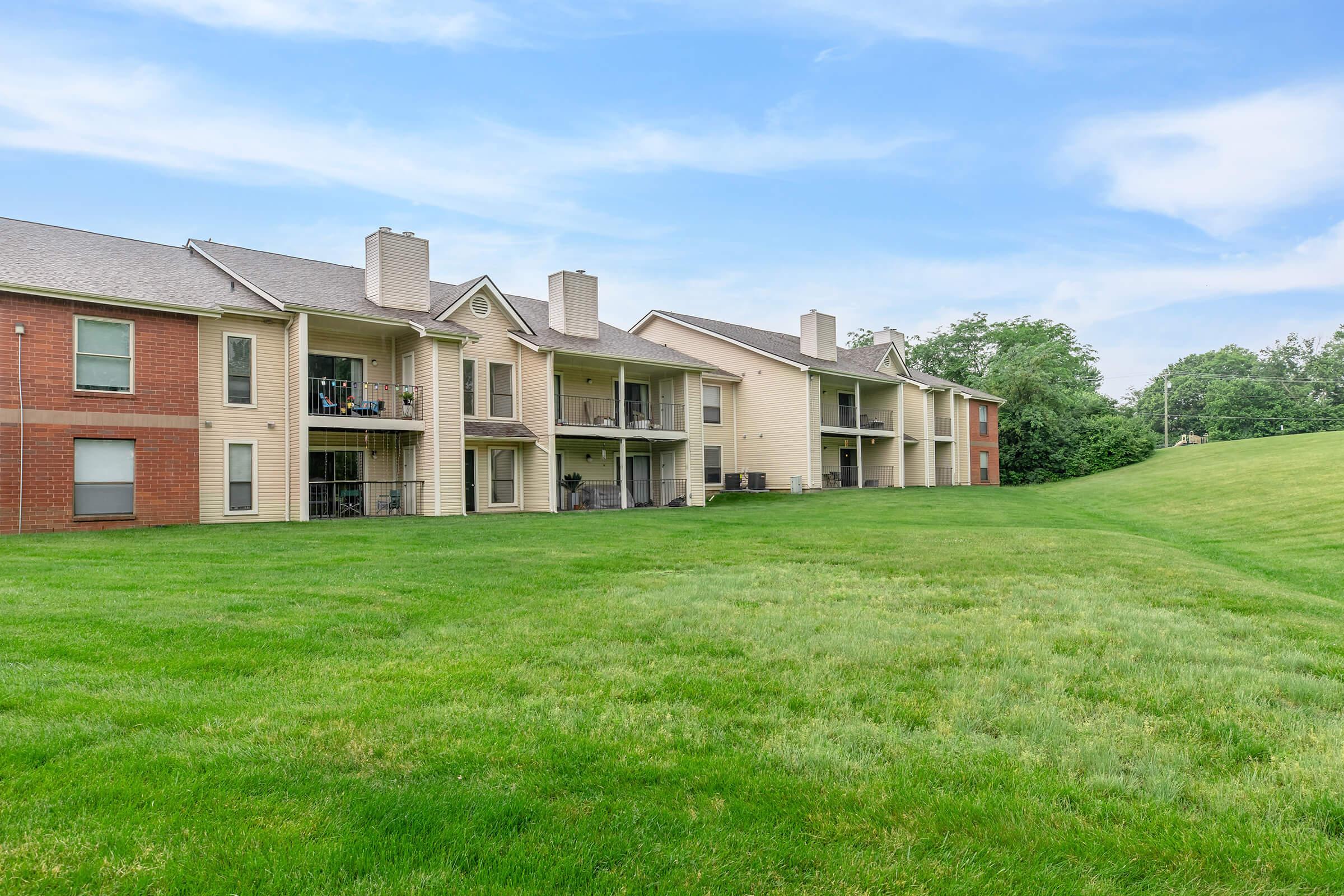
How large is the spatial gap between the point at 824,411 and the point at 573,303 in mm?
13523

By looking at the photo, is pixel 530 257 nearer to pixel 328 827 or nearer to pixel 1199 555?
pixel 1199 555

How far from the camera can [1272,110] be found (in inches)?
760

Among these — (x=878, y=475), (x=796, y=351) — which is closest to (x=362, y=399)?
(x=796, y=351)

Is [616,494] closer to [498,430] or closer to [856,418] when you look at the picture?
[498,430]

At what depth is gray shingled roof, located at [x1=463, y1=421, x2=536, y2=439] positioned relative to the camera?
74.1 ft

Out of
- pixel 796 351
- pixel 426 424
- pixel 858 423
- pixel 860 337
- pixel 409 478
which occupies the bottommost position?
pixel 409 478

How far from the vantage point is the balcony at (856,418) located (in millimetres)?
35312

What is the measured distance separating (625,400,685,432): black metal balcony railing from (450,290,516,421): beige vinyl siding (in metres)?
4.84

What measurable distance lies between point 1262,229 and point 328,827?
53.1m

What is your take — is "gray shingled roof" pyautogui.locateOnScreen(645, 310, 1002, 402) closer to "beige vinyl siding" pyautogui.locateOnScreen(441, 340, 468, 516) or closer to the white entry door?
"beige vinyl siding" pyautogui.locateOnScreen(441, 340, 468, 516)

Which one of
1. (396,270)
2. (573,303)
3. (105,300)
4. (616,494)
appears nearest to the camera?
(105,300)

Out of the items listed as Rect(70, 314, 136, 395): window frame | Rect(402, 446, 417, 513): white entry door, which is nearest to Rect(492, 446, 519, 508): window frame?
Rect(402, 446, 417, 513): white entry door

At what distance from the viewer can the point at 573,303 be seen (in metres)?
27.0

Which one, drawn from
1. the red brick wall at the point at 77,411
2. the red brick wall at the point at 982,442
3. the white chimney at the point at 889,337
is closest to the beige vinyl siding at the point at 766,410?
the white chimney at the point at 889,337
